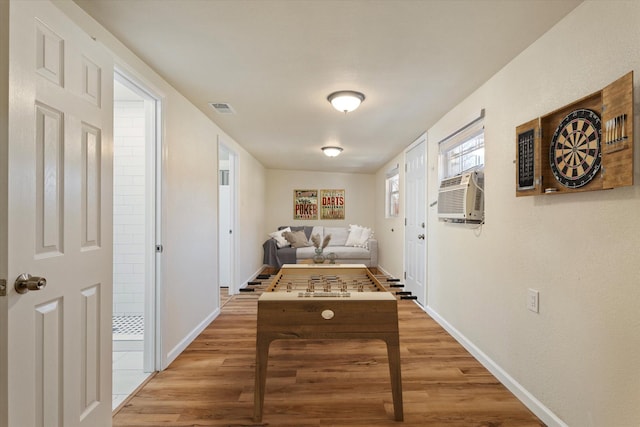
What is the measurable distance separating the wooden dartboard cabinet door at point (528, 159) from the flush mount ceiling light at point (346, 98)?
48.1 inches

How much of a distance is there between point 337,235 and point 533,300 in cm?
556

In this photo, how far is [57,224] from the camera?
53.7 inches

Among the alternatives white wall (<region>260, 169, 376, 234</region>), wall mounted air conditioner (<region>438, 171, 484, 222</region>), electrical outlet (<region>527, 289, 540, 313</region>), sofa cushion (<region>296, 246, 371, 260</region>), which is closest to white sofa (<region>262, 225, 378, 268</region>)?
sofa cushion (<region>296, 246, 371, 260</region>)

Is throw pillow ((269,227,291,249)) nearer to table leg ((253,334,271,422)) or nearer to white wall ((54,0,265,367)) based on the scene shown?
white wall ((54,0,265,367))

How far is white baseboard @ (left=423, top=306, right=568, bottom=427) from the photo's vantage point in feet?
5.92

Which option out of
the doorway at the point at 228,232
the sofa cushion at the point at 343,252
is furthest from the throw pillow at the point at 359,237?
the doorway at the point at 228,232

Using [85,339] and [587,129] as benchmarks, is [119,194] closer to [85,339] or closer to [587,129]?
[85,339]

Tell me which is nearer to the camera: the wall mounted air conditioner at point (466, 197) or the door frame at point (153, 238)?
the door frame at point (153, 238)

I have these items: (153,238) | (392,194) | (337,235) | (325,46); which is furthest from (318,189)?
(325,46)

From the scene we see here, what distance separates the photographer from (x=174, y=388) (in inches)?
86.4

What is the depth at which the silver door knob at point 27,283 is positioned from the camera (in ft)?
3.83

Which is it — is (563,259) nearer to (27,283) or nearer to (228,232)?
(27,283)

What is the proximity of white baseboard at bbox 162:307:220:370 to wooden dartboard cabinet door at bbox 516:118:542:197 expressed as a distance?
2.76 meters

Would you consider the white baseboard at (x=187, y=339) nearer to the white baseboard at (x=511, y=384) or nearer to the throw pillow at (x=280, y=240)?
the white baseboard at (x=511, y=384)
